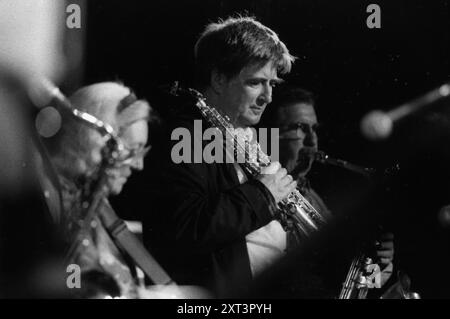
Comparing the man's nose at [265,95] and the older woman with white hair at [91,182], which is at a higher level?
the man's nose at [265,95]

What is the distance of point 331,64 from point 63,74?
1378 millimetres

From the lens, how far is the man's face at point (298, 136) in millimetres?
3350

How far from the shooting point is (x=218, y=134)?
314cm

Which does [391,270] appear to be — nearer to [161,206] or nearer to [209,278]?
[209,278]

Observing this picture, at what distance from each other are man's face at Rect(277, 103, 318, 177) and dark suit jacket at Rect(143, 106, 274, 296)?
1.35 ft

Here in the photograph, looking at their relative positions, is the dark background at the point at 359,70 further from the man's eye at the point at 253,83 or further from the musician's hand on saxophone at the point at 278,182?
the musician's hand on saxophone at the point at 278,182

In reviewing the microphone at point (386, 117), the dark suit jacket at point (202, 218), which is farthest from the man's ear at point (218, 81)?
the microphone at point (386, 117)

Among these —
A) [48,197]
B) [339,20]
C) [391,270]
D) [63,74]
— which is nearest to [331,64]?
[339,20]

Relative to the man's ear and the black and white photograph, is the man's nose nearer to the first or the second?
the black and white photograph

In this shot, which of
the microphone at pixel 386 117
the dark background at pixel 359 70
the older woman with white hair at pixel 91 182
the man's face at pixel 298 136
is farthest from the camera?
the microphone at pixel 386 117

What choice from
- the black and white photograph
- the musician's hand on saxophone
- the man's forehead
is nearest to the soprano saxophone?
the black and white photograph

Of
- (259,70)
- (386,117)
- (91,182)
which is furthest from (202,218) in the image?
(386,117)

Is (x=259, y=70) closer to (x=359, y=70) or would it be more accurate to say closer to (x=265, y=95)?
(x=265, y=95)

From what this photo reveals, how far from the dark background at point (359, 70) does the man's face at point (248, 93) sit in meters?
0.18
